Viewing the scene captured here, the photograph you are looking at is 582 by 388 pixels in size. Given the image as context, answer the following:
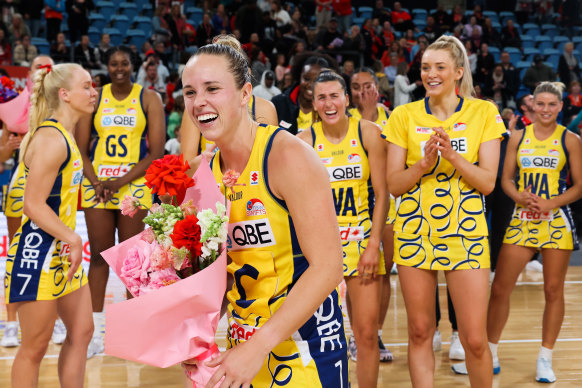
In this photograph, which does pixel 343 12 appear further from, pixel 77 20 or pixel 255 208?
pixel 255 208

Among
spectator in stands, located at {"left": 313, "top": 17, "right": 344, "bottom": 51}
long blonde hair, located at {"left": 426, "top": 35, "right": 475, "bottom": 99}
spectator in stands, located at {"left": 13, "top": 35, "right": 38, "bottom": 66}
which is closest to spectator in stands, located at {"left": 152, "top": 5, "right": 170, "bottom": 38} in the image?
spectator in stands, located at {"left": 13, "top": 35, "right": 38, "bottom": 66}

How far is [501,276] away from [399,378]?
36.4 inches

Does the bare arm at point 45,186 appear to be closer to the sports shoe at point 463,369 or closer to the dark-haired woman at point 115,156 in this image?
the dark-haired woman at point 115,156

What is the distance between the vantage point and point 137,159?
4969 millimetres

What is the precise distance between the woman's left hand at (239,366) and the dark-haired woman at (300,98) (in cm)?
303

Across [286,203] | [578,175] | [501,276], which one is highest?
[286,203]

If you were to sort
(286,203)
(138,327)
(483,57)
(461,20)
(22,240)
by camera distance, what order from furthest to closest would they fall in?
(461,20) → (483,57) → (22,240) → (286,203) → (138,327)

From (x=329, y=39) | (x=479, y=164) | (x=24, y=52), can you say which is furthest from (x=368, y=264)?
(x=329, y=39)

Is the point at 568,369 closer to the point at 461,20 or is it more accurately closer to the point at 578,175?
the point at 578,175

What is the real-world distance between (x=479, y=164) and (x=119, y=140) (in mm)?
2696

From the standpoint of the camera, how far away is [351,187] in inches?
150

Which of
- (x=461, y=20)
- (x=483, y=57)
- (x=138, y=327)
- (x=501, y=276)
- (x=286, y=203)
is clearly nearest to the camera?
(x=138, y=327)

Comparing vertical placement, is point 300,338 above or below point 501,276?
above

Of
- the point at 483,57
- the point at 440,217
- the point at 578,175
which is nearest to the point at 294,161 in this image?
the point at 440,217
